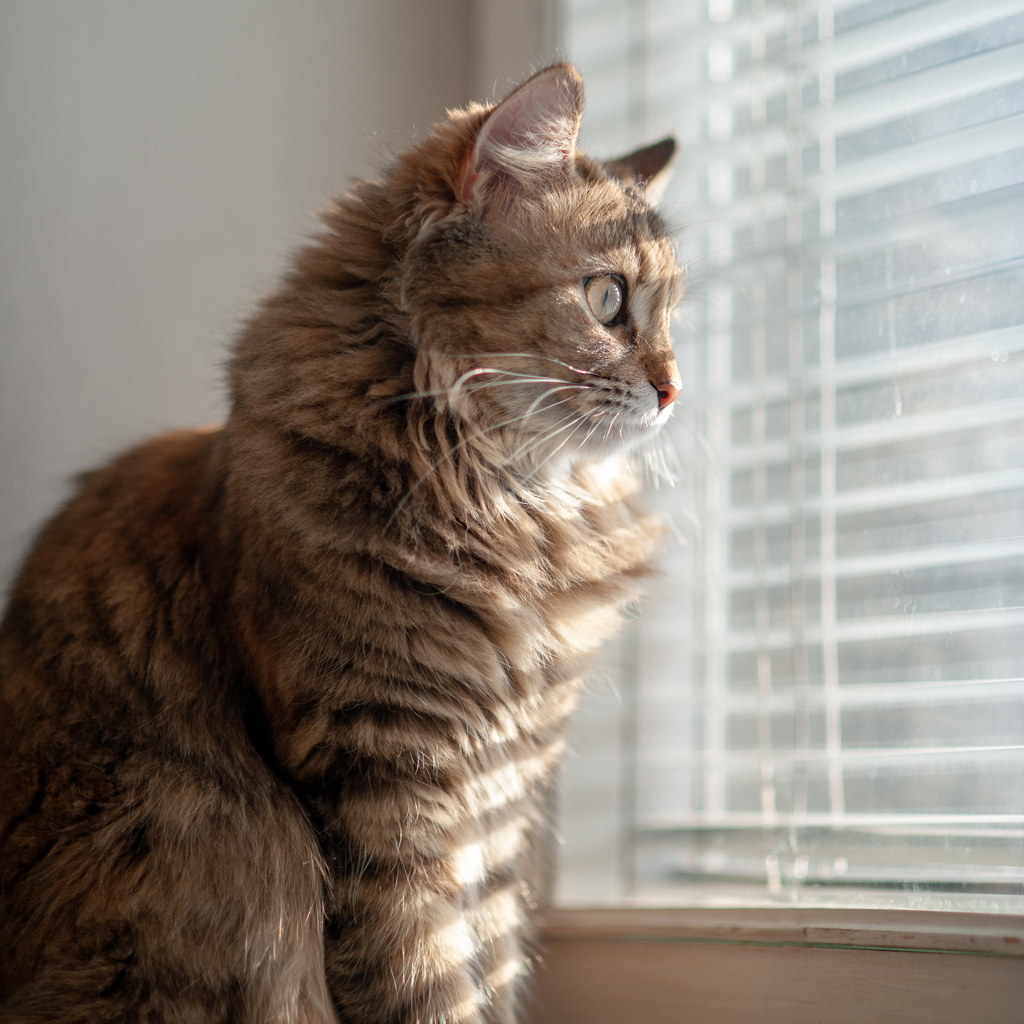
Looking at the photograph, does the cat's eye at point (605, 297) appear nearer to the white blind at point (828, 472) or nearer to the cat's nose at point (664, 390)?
the cat's nose at point (664, 390)

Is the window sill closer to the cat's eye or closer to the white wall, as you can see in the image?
the cat's eye

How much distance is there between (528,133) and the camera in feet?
4.30

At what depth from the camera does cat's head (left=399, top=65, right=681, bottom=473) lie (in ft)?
4.21

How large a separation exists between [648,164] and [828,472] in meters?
0.57

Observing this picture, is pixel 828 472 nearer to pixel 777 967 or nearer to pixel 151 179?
pixel 777 967

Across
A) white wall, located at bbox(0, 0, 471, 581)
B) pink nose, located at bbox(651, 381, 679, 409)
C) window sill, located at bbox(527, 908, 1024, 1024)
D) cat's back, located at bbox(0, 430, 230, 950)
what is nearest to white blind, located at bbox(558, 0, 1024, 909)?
window sill, located at bbox(527, 908, 1024, 1024)

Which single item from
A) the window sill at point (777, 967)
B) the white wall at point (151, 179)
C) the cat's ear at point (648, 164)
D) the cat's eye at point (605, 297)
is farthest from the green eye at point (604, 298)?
the window sill at point (777, 967)

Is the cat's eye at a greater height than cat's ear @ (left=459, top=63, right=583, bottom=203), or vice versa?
cat's ear @ (left=459, top=63, right=583, bottom=203)

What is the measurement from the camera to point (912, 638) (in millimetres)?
1338

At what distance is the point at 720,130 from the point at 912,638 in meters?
1.04

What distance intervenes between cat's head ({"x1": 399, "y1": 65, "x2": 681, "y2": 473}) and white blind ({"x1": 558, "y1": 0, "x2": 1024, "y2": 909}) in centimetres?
31

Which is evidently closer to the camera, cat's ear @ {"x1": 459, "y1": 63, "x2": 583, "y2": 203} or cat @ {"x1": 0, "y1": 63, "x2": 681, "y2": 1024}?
cat @ {"x1": 0, "y1": 63, "x2": 681, "y2": 1024}

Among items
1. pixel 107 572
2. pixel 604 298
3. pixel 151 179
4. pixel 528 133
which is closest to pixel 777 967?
pixel 604 298

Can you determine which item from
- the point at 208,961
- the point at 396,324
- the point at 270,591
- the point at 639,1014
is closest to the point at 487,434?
the point at 396,324
